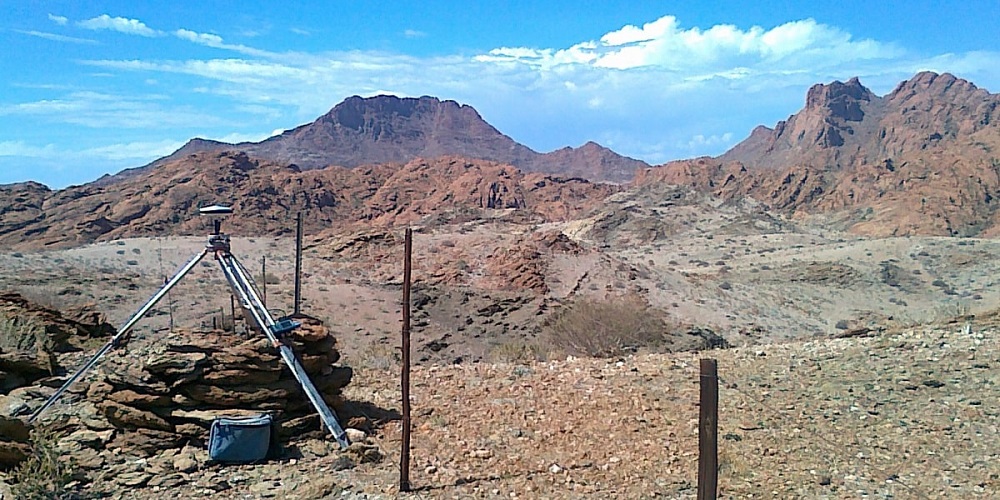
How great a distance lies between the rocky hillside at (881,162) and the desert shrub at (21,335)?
5281 centimetres

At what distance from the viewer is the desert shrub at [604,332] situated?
14.9 metres

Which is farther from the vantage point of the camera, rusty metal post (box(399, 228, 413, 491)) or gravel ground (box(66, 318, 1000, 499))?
gravel ground (box(66, 318, 1000, 499))

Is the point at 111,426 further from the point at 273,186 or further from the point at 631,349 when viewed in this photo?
the point at 273,186

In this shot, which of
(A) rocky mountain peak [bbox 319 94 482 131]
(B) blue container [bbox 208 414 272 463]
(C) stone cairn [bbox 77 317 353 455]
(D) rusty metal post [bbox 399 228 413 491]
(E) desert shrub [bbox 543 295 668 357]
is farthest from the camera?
(A) rocky mountain peak [bbox 319 94 482 131]

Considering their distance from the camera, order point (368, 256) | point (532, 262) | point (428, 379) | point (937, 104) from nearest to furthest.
Answer: point (428, 379)
point (532, 262)
point (368, 256)
point (937, 104)

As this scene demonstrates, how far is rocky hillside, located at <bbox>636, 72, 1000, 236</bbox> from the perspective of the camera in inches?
2173

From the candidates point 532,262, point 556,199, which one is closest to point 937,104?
point 556,199

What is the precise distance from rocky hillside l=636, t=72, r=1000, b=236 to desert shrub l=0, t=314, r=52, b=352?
5281 centimetres

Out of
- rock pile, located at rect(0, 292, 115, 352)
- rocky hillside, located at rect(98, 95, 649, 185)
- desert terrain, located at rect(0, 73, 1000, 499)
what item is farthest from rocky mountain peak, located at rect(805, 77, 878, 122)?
rock pile, located at rect(0, 292, 115, 352)

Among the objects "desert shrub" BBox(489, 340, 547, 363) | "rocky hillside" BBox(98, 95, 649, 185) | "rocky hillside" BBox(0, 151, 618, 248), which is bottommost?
"desert shrub" BBox(489, 340, 547, 363)

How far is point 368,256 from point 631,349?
67.2 feet

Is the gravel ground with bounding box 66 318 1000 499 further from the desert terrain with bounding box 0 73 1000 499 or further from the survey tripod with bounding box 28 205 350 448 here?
the survey tripod with bounding box 28 205 350 448

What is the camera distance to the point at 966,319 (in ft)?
44.7

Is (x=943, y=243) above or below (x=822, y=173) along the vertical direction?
below
